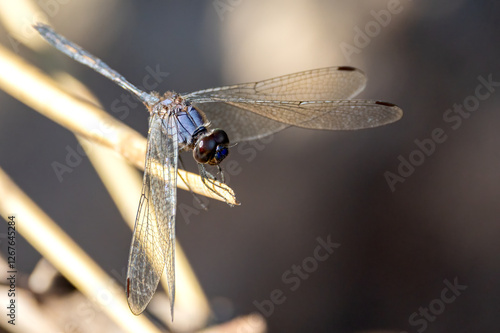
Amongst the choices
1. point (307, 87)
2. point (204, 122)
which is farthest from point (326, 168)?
point (204, 122)

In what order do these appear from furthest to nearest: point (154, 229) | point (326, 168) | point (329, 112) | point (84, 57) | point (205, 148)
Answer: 1. point (326, 168)
2. point (84, 57)
3. point (329, 112)
4. point (205, 148)
5. point (154, 229)

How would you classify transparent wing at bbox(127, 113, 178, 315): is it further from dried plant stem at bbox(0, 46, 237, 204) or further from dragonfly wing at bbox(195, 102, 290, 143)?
dragonfly wing at bbox(195, 102, 290, 143)

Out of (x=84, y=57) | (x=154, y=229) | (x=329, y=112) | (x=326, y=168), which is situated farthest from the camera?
(x=326, y=168)

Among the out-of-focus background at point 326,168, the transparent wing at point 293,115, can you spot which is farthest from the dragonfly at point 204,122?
the out-of-focus background at point 326,168

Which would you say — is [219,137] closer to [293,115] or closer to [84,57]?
[293,115]

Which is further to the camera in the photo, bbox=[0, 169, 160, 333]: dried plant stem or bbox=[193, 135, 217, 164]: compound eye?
bbox=[0, 169, 160, 333]: dried plant stem

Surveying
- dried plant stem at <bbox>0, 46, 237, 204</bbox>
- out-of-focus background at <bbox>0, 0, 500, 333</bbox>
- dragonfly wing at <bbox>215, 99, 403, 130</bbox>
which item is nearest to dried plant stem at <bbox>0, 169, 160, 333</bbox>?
out-of-focus background at <bbox>0, 0, 500, 333</bbox>

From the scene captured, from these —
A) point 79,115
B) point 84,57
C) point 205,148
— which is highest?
point 84,57

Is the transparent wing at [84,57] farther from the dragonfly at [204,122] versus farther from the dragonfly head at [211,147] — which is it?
the dragonfly head at [211,147]
